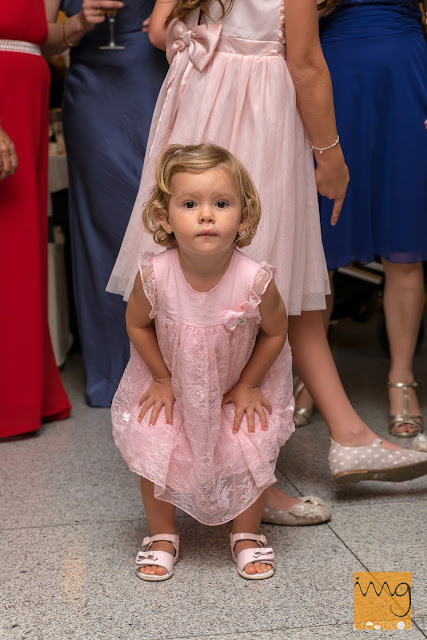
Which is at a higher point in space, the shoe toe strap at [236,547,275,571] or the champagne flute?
the champagne flute

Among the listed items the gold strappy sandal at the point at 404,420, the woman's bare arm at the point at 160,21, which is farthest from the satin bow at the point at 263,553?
the woman's bare arm at the point at 160,21

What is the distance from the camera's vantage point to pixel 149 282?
5.28 feet

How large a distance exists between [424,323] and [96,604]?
2.45m

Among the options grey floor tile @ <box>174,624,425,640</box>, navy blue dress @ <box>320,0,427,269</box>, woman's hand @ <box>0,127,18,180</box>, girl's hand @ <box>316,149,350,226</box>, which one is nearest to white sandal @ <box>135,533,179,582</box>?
grey floor tile @ <box>174,624,425,640</box>

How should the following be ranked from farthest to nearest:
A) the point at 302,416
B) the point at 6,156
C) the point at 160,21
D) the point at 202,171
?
the point at 302,416
the point at 6,156
the point at 160,21
the point at 202,171

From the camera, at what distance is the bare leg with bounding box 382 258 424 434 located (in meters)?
2.48

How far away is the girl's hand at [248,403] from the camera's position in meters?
1.66

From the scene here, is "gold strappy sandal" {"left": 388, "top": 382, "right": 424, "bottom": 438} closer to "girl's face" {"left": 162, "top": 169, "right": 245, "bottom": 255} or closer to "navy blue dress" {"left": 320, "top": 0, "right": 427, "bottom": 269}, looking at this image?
"navy blue dress" {"left": 320, "top": 0, "right": 427, "bottom": 269}

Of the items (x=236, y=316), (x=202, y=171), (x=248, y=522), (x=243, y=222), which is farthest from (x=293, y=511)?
(x=202, y=171)

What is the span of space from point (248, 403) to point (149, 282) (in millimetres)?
316

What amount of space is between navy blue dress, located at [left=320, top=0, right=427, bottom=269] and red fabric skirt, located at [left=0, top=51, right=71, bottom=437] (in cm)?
86

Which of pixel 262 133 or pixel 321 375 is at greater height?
pixel 262 133

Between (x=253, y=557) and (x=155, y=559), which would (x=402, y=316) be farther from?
(x=155, y=559)

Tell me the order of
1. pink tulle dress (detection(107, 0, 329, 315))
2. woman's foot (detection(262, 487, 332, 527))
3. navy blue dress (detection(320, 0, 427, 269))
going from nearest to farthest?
1. pink tulle dress (detection(107, 0, 329, 315))
2. woman's foot (detection(262, 487, 332, 527))
3. navy blue dress (detection(320, 0, 427, 269))
